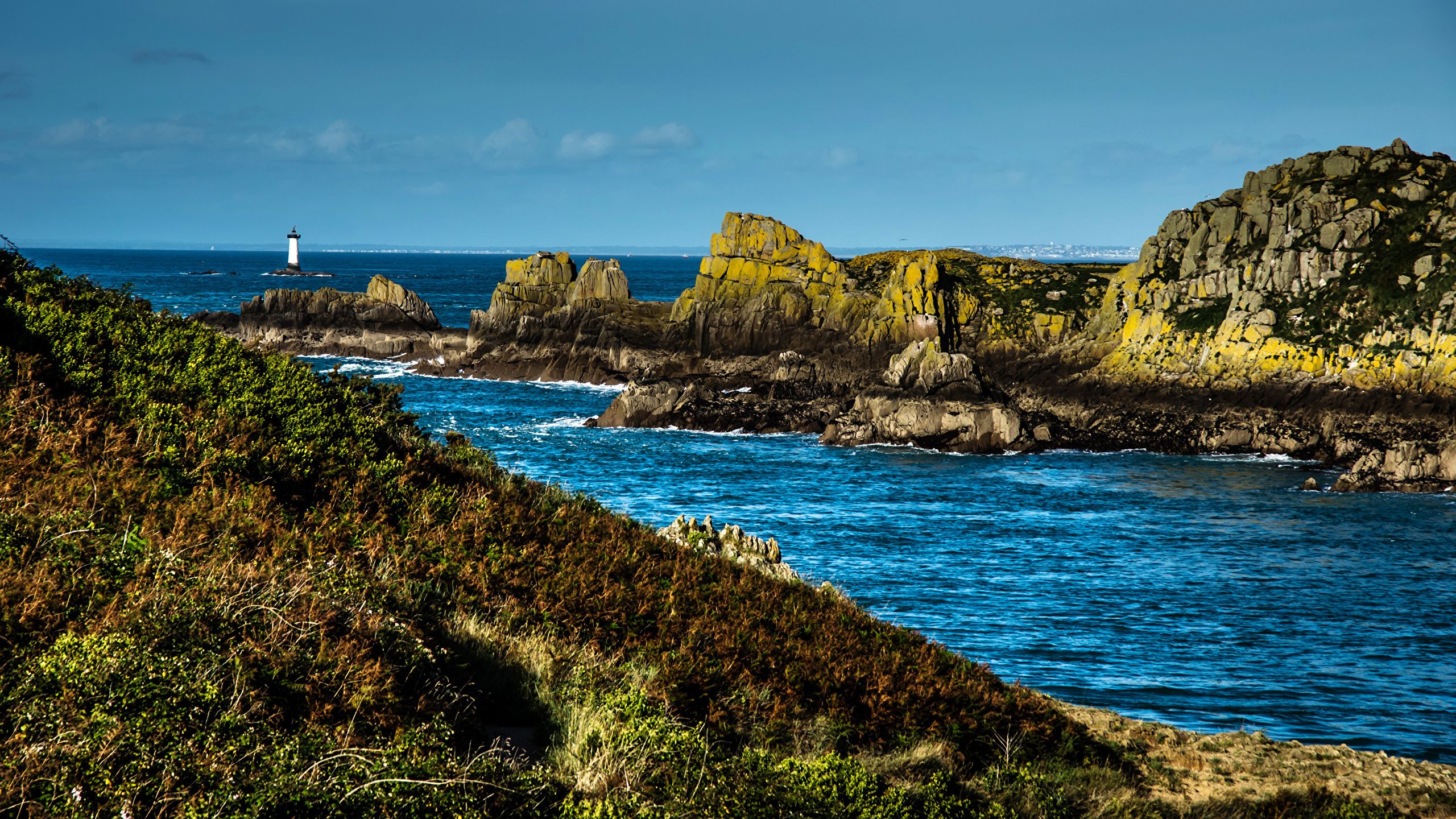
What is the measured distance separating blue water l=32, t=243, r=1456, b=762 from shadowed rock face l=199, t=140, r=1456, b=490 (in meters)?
3.23

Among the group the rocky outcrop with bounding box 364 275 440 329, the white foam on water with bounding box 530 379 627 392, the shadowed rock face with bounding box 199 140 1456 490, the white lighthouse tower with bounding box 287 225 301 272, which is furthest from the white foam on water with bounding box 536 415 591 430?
the white lighthouse tower with bounding box 287 225 301 272

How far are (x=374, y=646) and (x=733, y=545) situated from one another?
10316 millimetres

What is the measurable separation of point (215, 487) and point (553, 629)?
A: 3.86 metres

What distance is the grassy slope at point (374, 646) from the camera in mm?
5398

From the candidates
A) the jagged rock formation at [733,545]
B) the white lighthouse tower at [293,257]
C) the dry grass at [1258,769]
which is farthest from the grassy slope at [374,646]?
the white lighthouse tower at [293,257]

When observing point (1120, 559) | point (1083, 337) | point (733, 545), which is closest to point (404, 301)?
point (1083, 337)

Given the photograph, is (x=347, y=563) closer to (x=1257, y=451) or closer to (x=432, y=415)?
(x=432, y=415)

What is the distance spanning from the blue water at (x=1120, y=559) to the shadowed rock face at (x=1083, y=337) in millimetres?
3234

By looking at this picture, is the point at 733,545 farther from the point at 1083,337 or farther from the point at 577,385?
the point at 1083,337

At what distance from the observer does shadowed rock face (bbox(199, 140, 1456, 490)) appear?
5228 cm

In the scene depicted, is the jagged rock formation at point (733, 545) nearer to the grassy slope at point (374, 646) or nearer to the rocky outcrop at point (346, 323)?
the grassy slope at point (374, 646)

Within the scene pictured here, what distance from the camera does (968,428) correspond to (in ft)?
169

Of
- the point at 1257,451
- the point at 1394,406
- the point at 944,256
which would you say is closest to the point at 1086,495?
the point at 1257,451

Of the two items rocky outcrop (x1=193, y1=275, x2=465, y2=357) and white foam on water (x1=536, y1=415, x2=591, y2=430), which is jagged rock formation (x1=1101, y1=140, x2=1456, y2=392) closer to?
white foam on water (x1=536, y1=415, x2=591, y2=430)
